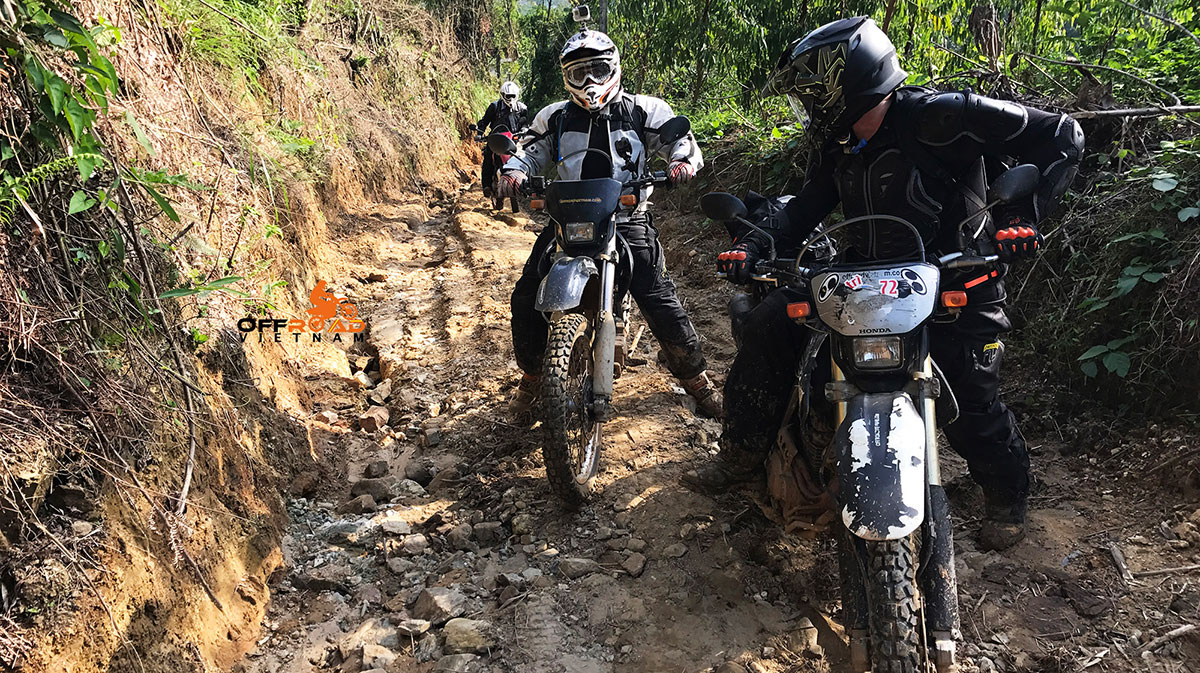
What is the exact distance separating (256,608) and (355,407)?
1.90m

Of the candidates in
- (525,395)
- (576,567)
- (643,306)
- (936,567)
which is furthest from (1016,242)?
(525,395)

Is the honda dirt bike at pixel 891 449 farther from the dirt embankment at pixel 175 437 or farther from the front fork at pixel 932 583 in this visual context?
the dirt embankment at pixel 175 437

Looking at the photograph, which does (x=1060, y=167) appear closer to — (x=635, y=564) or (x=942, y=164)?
(x=942, y=164)

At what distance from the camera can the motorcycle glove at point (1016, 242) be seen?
2.02m

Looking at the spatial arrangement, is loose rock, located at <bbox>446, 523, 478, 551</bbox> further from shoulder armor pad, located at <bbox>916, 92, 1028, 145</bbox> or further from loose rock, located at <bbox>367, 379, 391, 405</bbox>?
shoulder armor pad, located at <bbox>916, 92, 1028, 145</bbox>

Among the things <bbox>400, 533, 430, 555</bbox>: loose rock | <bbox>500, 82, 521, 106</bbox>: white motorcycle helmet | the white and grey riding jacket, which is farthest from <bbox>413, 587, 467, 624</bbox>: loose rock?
<bbox>500, 82, 521, 106</bbox>: white motorcycle helmet

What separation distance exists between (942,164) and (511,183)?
1954mm

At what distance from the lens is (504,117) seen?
10.6m

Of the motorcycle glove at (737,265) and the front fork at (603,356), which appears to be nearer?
the motorcycle glove at (737,265)

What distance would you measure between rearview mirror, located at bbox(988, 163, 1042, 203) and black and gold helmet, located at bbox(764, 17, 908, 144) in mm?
545

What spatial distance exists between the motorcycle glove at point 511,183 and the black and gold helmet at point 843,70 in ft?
4.95

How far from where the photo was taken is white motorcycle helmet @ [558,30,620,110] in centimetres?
356

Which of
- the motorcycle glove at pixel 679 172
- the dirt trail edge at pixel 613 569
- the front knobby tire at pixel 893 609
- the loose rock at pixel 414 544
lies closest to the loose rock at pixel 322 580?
the dirt trail edge at pixel 613 569

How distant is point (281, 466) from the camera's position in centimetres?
338
